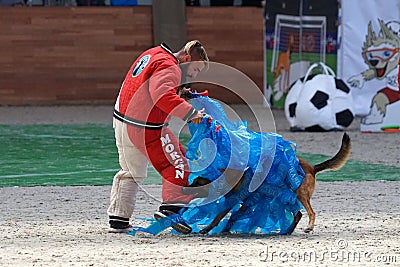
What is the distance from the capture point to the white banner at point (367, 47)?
16109mm

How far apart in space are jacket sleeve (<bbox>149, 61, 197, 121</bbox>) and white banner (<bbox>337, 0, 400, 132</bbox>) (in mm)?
9502

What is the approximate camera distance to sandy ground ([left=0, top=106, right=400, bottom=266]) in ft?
20.6

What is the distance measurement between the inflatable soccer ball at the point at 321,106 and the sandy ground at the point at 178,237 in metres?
4.23

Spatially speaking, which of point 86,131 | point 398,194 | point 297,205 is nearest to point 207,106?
point 297,205

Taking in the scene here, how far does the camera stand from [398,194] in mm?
9398

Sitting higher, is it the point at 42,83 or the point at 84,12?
the point at 84,12

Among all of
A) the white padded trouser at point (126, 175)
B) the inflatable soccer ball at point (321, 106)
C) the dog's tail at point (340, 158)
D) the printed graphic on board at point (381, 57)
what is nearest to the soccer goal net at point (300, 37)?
the printed graphic on board at point (381, 57)

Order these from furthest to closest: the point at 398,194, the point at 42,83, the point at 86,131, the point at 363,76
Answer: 1. the point at 42,83
2. the point at 363,76
3. the point at 86,131
4. the point at 398,194

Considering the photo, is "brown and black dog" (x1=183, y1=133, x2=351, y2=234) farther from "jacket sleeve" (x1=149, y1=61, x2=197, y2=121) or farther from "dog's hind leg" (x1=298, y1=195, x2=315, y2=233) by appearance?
"jacket sleeve" (x1=149, y1=61, x2=197, y2=121)

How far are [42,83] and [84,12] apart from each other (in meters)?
1.55

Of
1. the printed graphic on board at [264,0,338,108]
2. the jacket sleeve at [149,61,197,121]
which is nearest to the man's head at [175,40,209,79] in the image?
the jacket sleeve at [149,61,197,121]

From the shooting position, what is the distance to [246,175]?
7.13 m

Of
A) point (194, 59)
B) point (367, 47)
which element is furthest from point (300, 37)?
point (194, 59)

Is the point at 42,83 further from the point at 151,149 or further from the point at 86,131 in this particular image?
the point at 151,149
